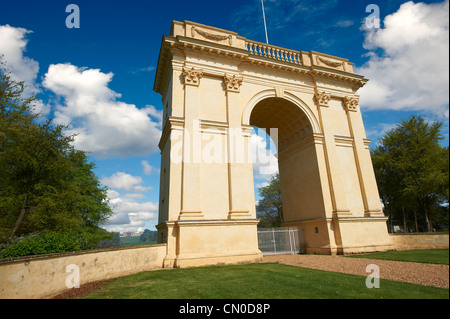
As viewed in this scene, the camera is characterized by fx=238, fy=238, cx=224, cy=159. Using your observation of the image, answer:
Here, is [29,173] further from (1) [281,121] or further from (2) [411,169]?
(2) [411,169]

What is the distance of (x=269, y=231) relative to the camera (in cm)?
1931

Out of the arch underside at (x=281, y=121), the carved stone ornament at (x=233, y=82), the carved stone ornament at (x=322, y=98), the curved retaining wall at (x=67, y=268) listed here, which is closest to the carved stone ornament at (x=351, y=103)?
the carved stone ornament at (x=322, y=98)

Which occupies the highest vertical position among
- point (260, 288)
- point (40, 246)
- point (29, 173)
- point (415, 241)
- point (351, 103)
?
point (351, 103)

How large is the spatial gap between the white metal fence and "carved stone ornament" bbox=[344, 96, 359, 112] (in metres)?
12.2

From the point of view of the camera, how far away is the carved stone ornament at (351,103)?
22.5 m

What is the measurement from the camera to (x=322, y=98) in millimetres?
21703

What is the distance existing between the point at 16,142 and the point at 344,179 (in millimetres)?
24565

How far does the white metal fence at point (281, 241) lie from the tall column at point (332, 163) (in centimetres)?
382

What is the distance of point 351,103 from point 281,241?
14504 mm

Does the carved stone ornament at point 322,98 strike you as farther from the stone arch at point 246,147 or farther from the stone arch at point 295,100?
the stone arch at point 295,100

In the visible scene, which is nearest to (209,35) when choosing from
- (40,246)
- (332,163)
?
(332,163)

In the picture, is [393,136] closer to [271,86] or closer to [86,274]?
[271,86]

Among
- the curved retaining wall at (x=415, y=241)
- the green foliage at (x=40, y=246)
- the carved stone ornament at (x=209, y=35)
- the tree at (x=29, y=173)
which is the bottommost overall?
the curved retaining wall at (x=415, y=241)
